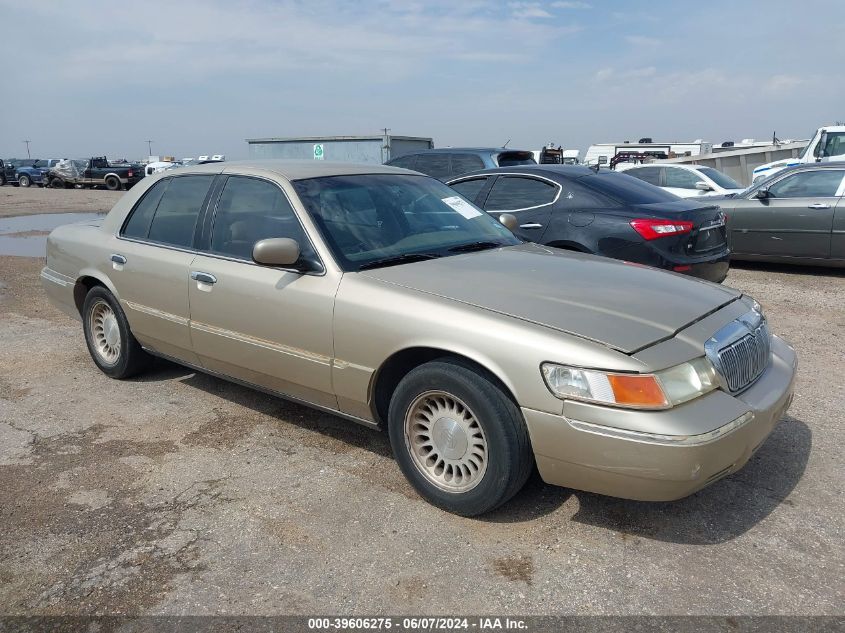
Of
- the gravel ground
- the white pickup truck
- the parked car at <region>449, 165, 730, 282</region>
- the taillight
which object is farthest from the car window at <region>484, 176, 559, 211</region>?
the gravel ground

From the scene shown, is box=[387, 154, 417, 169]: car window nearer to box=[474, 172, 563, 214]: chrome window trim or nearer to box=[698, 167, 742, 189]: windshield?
box=[474, 172, 563, 214]: chrome window trim

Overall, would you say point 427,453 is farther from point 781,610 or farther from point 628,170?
point 628,170

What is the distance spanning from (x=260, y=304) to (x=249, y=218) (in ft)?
1.98

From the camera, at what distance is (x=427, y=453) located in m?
3.38

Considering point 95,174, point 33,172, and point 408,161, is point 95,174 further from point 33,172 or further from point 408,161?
point 408,161

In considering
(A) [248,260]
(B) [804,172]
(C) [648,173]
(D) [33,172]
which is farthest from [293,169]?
(D) [33,172]

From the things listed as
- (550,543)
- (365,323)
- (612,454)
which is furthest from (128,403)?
(612,454)

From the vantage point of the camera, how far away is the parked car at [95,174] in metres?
34.3

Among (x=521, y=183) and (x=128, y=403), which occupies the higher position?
(x=521, y=183)

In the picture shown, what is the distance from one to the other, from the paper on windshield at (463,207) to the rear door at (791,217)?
6135 mm

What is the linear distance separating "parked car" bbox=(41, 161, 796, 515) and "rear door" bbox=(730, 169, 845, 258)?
575cm

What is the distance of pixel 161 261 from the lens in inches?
178

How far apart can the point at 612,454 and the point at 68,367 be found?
455cm

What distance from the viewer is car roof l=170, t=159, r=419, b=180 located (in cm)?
418
